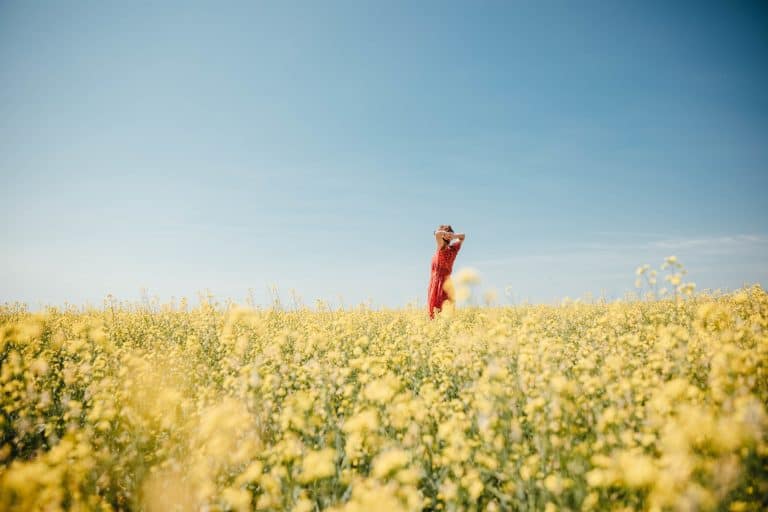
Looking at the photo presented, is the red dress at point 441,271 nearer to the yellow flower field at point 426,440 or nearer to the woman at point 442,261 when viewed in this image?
the woman at point 442,261

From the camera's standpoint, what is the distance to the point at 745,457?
2365 millimetres

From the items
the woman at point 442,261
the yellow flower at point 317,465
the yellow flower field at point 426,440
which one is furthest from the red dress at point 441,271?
the yellow flower at point 317,465

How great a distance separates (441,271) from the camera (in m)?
10.5

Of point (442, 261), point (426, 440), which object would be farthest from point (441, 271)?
point (426, 440)

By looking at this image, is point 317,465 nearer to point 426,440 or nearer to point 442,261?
point 426,440

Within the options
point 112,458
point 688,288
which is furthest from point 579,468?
point 112,458

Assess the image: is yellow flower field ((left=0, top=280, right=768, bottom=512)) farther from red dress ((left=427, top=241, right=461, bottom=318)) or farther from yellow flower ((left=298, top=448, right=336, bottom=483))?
red dress ((left=427, top=241, right=461, bottom=318))

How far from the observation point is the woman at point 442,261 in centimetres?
1047

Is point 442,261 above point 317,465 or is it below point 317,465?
above

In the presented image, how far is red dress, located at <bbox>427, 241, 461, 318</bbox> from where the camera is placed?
34.4 feet

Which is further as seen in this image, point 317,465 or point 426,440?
point 426,440

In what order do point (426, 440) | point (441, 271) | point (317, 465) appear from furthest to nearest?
point (441, 271) → point (426, 440) → point (317, 465)

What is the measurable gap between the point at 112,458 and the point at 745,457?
4.65 metres

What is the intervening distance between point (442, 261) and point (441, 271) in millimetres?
278
